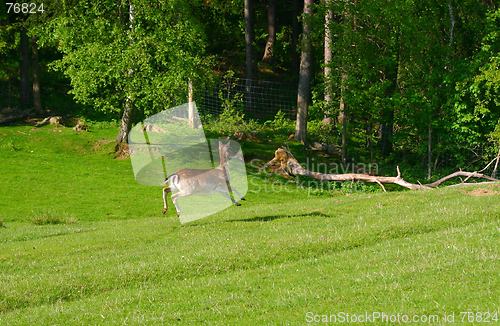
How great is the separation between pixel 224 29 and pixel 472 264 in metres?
49.5

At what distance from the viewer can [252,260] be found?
18.7 m

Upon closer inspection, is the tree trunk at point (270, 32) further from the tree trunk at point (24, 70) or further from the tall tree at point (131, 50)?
the tall tree at point (131, 50)

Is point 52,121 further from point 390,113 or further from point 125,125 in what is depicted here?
point 390,113

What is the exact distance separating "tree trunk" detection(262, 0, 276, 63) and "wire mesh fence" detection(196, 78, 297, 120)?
22.9 ft

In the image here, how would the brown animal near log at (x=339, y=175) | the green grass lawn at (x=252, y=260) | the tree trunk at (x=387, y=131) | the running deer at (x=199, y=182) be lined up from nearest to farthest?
the green grass lawn at (x=252, y=260) → the running deer at (x=199, y=182) → the brown animal near log at (x=339, y=175) → the tree trunk at (x=387, y=131)

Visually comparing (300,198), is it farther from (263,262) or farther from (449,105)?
(263,262)

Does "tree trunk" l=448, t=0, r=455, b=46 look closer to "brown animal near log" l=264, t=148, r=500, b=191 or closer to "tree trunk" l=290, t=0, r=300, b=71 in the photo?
"brown animal near log" l=264, t=148, r=500, b=191

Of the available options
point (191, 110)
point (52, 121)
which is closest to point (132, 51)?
point (191, 110)

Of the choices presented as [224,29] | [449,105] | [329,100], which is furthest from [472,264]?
[224,29]

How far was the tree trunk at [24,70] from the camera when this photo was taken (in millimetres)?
48656

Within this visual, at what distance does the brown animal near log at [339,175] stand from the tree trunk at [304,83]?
17.6 ft

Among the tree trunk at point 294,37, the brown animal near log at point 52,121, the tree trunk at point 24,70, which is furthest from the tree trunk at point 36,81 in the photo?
the tree trunk at point 294,37

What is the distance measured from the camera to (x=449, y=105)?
36.9m

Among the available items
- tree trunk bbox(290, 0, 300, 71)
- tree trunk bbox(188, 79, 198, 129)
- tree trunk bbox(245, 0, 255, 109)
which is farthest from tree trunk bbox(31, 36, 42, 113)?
tree trunk bbox(290, 0, 300, 71)
